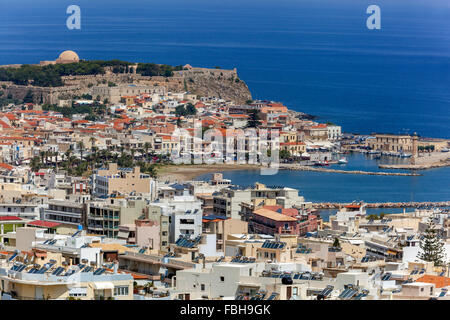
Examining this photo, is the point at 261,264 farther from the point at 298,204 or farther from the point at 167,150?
the point at 167,150

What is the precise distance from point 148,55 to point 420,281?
67.7 m

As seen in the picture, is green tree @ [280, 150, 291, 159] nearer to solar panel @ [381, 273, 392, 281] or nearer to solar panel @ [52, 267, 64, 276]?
solar panel @ [381, 273, 392, 281]

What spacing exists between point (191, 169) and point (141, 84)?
58.2ft

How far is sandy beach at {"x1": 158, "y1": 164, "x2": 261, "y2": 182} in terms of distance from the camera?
35888mm

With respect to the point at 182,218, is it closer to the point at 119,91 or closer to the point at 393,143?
the point at 393,143

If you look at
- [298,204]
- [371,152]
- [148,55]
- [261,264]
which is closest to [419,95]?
[148,55]

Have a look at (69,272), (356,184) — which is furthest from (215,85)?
(69,272)

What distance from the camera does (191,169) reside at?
38594mm

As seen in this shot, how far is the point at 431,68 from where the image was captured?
8875cm

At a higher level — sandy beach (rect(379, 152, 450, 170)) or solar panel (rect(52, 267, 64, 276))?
solar panel (rect(52, 267, 64, 276))

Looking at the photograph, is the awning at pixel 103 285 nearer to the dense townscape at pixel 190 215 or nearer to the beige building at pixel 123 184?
the dense townscape at pixel 190 215

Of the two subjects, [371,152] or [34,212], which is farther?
[371,152]

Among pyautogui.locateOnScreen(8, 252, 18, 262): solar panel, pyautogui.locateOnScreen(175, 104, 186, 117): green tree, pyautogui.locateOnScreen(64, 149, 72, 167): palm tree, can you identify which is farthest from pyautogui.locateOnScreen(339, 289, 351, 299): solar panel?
pyautogui.locateOnScreen(175, 104, 186, 117): green tree

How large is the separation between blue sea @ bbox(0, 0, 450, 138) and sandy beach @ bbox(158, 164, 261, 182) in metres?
13.5
